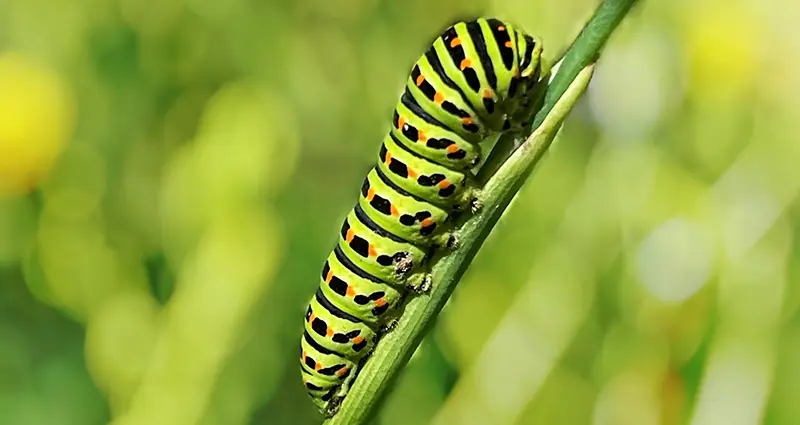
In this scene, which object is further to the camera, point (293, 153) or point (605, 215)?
point (293, 153)

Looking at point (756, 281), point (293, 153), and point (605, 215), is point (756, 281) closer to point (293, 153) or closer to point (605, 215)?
point (605, 215)

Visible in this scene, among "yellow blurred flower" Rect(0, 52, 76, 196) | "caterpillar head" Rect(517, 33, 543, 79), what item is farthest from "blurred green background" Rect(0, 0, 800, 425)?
"caterpillar head" Rect(517, 33, 543, 79)

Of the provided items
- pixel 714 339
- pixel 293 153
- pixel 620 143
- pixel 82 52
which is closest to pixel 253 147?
pixel 293 153

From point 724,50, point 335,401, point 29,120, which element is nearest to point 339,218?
point 29,120

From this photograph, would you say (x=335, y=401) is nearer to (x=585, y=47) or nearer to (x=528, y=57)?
(x=528, y=57)

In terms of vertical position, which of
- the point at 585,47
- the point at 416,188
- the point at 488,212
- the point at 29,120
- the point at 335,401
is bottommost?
the point at 29,120

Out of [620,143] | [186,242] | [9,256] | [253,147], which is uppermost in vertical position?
[620,143]

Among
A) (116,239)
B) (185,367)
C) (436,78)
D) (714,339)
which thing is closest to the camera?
(436,78)
